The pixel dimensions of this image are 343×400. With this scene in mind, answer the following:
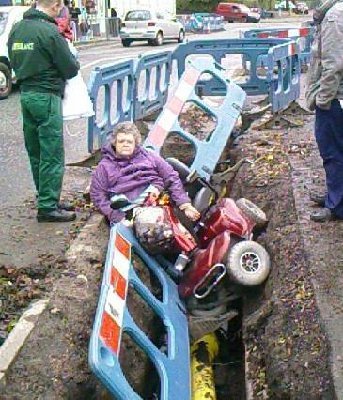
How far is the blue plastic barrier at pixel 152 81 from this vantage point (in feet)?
34.1

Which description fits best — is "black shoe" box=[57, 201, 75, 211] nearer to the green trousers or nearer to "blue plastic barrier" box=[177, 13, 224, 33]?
the green trousers

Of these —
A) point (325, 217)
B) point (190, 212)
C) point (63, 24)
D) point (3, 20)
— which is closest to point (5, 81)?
point (3, 20)

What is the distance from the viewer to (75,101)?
651cm

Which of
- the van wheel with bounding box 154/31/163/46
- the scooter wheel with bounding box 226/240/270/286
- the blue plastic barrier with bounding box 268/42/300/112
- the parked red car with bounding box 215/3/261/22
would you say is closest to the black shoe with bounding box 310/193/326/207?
the scooter wheel with bounding box 226/240/270/286

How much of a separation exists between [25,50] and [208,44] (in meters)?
6.92

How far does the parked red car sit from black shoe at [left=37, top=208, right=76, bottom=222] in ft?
185

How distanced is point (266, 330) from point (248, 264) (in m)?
0.80

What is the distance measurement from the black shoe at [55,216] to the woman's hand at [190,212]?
39.1 inches

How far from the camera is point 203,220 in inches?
253

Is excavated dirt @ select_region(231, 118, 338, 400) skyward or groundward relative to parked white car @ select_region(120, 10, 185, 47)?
skyward

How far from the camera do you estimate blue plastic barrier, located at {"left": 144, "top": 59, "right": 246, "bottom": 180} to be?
8047 mm

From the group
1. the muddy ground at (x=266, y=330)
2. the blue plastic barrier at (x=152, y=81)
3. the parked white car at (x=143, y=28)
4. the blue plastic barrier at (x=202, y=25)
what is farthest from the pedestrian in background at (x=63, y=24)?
the blue plastic barrier at (x=202, y=25)

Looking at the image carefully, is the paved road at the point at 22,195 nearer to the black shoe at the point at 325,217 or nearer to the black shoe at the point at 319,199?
the black shoe at the point at 325,217

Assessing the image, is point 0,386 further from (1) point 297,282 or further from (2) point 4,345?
(1) point 297,282
